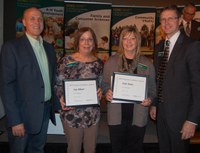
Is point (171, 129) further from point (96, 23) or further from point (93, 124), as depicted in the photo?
point (96, 23)

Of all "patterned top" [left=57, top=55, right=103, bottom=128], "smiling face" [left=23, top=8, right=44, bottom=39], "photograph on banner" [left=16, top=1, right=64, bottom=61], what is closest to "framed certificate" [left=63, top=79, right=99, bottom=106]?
"patterned top" [left=57, top=55, right=103, bottom=128]

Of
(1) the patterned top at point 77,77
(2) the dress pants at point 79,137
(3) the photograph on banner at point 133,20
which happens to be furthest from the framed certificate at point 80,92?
(3) the photograph on banner at point 133,20

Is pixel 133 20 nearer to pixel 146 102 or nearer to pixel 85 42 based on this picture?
pixel 85 42

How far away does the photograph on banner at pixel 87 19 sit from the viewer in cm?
656

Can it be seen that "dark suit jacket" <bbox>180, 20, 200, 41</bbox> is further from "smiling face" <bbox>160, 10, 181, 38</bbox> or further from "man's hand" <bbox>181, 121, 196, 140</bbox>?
"man's hand" <bbox>181, 121, 196, 140</bbox>

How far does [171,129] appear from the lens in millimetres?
2732

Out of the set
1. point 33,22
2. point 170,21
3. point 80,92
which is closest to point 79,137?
point 80,92

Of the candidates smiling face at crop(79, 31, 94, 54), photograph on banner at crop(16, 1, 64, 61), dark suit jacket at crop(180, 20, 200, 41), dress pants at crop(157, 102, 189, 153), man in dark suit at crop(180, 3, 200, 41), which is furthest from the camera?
photograph on banner at crop(16, 1, 64, 61)

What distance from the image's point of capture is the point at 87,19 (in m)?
6.62

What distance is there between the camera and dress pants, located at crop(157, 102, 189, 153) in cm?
273

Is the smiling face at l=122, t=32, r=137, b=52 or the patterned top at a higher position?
the smiling face at l=122, t=32, r=137, b=52

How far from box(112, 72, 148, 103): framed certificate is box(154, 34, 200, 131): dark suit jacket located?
0.81 feet

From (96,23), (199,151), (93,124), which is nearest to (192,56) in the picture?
(93,124)

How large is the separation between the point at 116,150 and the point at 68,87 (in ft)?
3.04
